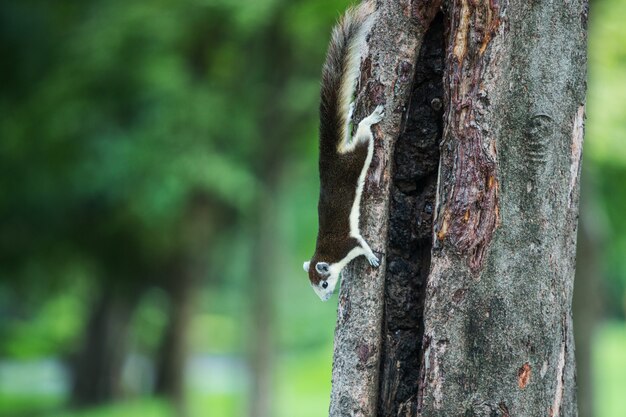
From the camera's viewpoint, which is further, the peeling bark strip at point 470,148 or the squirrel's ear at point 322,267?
the squirrel's ear at point 322,267

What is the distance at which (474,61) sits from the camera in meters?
3.00

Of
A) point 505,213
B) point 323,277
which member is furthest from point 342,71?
point 323,277

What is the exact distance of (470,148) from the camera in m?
2.97

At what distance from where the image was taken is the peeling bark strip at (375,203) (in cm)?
328

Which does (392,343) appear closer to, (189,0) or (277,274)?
(189,0)

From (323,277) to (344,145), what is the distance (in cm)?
98

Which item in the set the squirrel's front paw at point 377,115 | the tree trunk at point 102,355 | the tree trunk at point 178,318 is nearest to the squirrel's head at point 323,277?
the squirrel's front paw at point 377,115

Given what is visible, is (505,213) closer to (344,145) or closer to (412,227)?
(412,227)

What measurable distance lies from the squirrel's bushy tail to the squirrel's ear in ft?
2.31

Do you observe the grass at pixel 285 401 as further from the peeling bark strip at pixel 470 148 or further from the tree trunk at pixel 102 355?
the peeling bark strip at pixel 470 148

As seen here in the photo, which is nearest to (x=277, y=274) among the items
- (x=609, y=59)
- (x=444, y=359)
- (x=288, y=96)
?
(x=288, y=96)

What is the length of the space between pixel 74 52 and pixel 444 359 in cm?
874

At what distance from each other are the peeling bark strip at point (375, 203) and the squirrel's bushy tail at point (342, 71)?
0.42 feet

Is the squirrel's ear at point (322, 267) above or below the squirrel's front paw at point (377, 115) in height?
below
